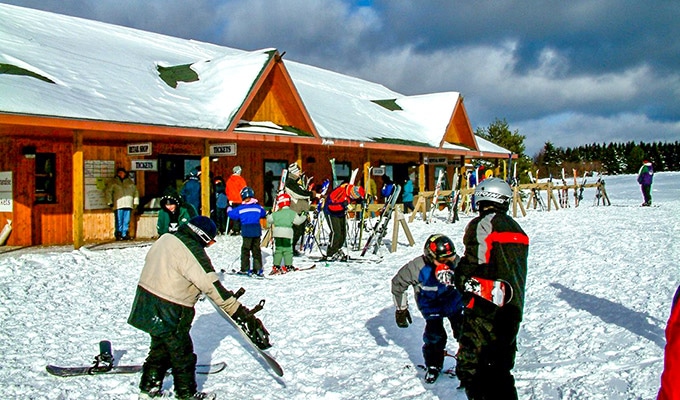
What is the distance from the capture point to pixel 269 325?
680 centimetres

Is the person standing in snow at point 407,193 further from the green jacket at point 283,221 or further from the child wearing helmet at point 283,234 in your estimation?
the green jacket at point 283,221

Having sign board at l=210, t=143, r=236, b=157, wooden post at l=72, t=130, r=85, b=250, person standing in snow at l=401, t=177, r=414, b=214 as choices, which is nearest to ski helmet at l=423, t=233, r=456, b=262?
wooden post at l=72, t=130, r=85, b=250

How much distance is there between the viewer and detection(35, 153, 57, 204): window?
1312 centimetres

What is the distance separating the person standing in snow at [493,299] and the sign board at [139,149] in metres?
10.8

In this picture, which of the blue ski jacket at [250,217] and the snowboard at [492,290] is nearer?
the snowboard at [492,290]

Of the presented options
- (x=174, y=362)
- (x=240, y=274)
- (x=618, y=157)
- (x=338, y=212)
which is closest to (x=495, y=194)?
(x=174, y=362)

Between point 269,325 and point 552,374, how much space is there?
3339 mm

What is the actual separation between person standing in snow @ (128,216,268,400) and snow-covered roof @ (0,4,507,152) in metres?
7.04

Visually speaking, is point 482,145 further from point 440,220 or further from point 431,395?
point 431,395

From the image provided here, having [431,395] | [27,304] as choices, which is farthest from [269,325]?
[27,304]

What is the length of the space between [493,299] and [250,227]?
6325 millimetres

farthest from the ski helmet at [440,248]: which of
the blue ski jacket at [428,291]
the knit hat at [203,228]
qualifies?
the knit hat at [203,228]

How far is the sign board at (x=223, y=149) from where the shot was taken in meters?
13.9

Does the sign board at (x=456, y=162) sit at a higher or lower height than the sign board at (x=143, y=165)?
higher
